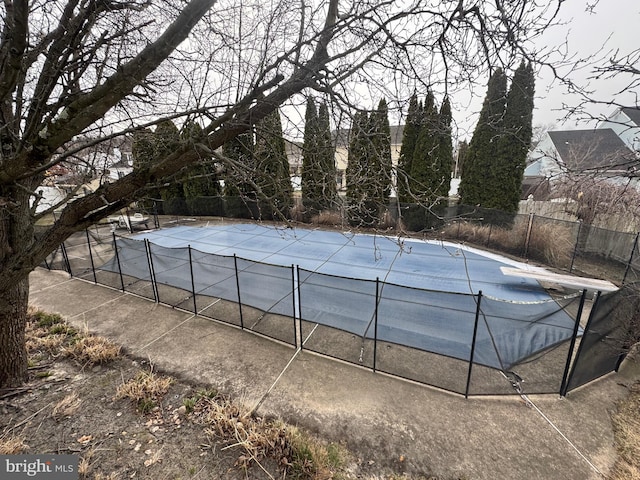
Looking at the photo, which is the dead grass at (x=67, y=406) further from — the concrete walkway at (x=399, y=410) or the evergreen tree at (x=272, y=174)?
the evergreen tree at (x=272, y=174)

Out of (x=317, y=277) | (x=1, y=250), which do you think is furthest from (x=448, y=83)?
(x=1, y=250)

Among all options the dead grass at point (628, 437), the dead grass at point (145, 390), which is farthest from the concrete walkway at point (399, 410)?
the dead grass at point (145, 390)

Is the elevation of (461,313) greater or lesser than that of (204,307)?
greater

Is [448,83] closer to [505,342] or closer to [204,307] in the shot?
[505,342]

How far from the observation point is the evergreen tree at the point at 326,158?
2.72 metres

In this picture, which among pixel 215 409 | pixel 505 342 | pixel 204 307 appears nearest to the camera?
pixel 215 409

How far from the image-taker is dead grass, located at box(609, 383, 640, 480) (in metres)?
2.56

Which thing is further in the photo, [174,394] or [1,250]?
[174,394]

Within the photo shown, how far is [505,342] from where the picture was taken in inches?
142

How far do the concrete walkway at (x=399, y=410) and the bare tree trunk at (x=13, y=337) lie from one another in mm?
1146

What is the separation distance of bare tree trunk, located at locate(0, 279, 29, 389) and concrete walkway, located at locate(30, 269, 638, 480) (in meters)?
1.15

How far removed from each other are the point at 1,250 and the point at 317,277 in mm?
3720

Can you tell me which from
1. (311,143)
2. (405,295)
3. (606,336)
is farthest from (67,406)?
(606,336)

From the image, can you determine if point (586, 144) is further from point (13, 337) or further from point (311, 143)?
point (13, 337)
